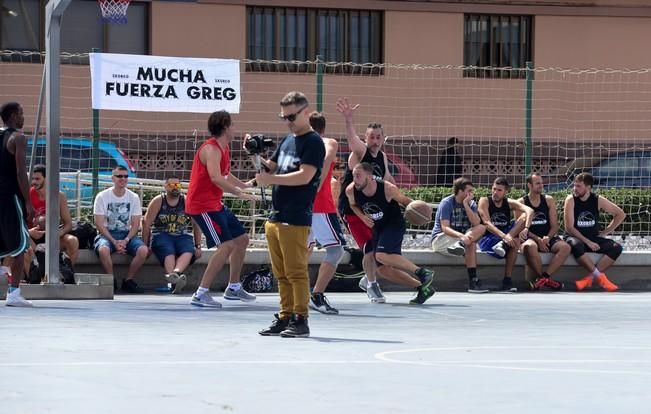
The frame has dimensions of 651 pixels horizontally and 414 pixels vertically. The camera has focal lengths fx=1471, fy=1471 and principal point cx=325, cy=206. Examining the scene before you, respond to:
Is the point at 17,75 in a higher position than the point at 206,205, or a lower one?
higher

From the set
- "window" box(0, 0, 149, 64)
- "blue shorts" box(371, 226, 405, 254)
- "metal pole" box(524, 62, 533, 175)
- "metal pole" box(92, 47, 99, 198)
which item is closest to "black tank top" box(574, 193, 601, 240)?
"metal pole" box(524, 62, 533, 175)

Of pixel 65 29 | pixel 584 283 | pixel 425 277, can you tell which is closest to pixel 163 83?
pixel 425 277

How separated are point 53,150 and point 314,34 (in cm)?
1799

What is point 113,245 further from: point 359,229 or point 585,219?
point 585,219

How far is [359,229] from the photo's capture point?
1428 centimetres

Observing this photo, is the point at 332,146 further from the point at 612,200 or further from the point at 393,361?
the point at 612,200

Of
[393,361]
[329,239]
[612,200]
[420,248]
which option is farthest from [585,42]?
[393,361]

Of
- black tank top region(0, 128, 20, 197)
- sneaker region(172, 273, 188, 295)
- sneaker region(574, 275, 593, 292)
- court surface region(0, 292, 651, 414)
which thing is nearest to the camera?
court surface region(0, 292, 651, 414)

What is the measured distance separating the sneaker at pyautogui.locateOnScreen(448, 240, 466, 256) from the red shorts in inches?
89.8

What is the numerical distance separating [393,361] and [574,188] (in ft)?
29.0

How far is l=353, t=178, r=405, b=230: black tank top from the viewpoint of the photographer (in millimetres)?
13906

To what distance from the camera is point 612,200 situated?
1873 centimetres

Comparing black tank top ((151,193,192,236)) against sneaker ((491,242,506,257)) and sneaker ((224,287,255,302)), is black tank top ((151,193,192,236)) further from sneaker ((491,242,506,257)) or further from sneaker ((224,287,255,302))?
sneaker ((491,242,506,257))

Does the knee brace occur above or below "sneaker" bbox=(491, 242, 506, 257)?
above
